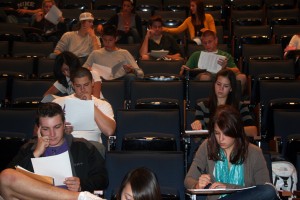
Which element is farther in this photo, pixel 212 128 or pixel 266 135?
pixel 266 135

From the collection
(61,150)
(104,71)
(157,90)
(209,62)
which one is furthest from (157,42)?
(61,150)

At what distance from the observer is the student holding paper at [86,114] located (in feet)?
18.6

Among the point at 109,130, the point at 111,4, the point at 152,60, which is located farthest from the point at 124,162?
the point at 111,4

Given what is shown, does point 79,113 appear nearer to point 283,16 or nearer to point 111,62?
point 111,62

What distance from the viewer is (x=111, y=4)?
12242 mm

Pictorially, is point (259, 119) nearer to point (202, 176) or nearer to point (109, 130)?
point (109, 130)

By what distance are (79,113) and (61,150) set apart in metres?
0.85

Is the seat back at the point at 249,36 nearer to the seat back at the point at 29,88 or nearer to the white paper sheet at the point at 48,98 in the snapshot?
the seat back at the point at 29,88

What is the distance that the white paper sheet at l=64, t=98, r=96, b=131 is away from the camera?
5.66 meters

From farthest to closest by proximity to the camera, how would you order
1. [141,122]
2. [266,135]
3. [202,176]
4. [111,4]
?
[111,4], [266,135], [141,122], [202,176]

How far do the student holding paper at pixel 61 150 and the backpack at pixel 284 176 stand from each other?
1382mm

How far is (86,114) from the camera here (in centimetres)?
572

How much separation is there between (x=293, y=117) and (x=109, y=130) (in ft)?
6.09

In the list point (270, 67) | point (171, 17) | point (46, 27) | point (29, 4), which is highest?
point (29, 4)
